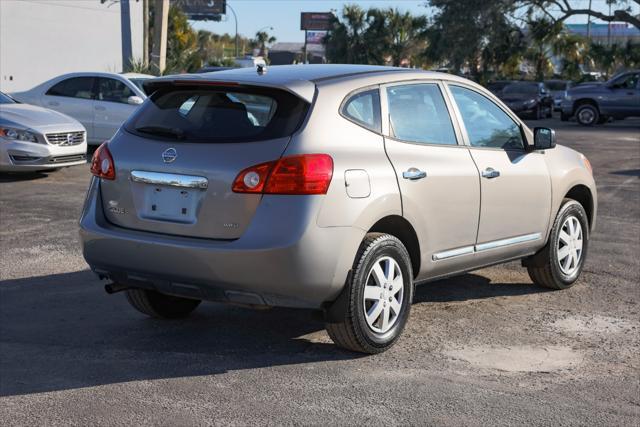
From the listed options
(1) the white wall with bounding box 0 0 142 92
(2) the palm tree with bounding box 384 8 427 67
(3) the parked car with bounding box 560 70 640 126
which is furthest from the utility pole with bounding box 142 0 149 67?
(2) the palm tree with bounding box 384 8 427 67

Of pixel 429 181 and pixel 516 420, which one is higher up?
pixel 429 181

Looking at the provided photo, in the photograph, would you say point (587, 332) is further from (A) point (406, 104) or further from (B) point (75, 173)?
(B) point (75, 173)

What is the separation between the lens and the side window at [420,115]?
18.9 feet

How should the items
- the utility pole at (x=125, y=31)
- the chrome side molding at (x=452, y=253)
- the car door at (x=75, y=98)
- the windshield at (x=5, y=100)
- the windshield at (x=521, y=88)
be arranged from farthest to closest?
the windshield at (x=521, y=88) → the utility pole at (x=125, y=31) → the car door at (x=75, y=98) → the windshield at (x=5, y=100) → the chrome side molding at (x=452, y=253)

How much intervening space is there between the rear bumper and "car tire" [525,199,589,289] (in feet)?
8.01

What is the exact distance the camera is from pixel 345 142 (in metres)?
5.27

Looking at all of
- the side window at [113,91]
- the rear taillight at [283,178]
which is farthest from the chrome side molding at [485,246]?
the side window at [113,91]

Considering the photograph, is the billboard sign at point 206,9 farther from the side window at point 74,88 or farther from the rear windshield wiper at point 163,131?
Result: the rear windshield wiper at point 163,131

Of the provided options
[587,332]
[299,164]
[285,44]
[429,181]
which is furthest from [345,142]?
[285,44]

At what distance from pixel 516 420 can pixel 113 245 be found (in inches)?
96.1

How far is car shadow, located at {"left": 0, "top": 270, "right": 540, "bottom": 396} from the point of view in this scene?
16.8 feet

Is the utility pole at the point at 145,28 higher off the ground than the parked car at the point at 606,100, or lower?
higher

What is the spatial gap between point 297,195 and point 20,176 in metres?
10.0

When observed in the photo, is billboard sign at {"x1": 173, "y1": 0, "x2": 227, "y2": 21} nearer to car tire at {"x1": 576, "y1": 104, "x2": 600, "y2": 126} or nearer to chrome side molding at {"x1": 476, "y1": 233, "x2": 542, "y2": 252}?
car tire at {"x1": 576, "y1": 104, "x2": 600, "y2": 126}
